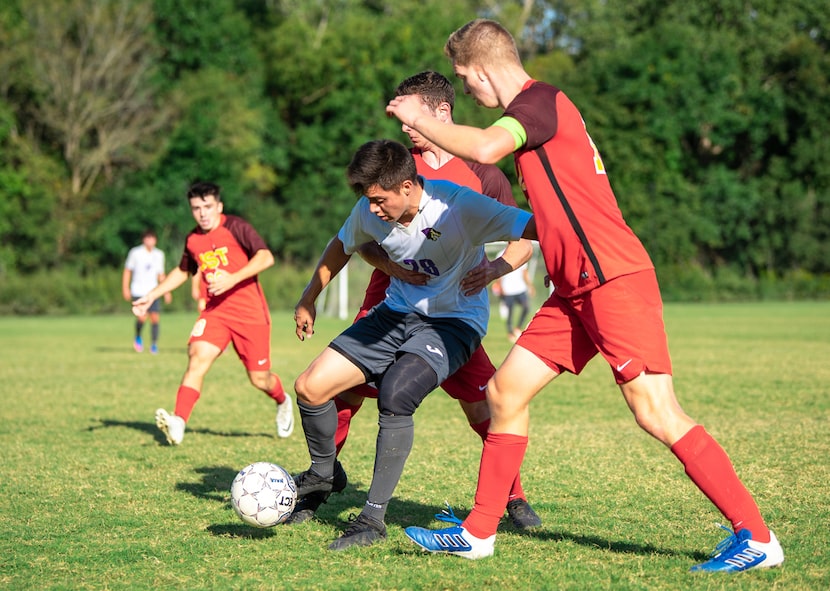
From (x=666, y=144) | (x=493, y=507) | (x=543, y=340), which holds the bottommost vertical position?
(x=493, y=507)

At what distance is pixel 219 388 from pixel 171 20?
112 feet

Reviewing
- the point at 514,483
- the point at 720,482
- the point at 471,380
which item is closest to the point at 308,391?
the point at 471,380

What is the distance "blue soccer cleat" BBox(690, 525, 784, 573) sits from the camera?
14.0 ft

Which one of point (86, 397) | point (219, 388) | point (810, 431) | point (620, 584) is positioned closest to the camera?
point (620, 584)

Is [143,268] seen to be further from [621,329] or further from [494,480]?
[621,329]

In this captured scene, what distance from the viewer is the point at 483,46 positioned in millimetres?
4410

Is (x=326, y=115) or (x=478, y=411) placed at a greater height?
(x=326, y=115)

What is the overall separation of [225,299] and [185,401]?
38.4 inches

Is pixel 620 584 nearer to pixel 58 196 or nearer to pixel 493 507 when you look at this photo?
pixel 493 507

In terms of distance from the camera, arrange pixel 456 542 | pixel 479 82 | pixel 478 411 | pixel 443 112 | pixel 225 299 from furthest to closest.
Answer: pixel 225 299
pixel 443 112
pixel 478 411
pixel 456 542
pixel 479 82

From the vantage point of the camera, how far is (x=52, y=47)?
1554 inches

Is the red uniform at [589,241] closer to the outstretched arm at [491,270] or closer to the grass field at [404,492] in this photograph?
the outstretched arm at [491,270]

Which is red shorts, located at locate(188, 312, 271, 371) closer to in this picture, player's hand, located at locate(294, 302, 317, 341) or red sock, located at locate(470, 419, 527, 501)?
player's hand, located at locate(294, 302, 317, 341)

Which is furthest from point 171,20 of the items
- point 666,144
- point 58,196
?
point 666,144
